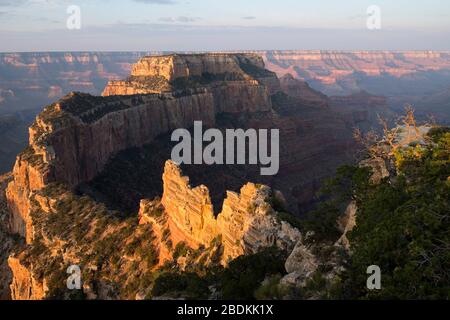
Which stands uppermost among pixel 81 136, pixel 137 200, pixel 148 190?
pixel 81 136

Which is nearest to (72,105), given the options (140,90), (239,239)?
(140,90)

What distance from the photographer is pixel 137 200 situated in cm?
6556

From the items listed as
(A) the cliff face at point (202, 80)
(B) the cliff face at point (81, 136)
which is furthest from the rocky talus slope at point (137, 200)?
(A) the cliff face at point (202, 80)

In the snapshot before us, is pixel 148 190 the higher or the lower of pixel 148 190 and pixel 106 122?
the lower

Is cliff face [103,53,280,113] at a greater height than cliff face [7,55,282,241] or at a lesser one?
greater

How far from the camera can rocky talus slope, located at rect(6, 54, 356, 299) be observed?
Result: 105 feet

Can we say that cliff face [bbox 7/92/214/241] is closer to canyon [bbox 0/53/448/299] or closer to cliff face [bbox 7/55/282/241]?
cliff face [bbox 7/55/282/241]

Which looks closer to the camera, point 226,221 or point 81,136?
point 226,221

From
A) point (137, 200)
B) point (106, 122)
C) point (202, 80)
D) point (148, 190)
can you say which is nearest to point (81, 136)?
point (106, 122)

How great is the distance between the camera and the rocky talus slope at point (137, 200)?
1262 inches

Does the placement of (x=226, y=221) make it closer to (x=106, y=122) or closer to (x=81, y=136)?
(x=81, y=136)

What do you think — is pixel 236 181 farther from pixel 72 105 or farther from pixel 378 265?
pixel 378 265

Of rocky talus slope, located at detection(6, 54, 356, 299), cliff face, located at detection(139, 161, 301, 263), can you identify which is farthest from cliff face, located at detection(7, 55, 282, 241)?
cliff face, located at detection(139, 161, 301, 263)
